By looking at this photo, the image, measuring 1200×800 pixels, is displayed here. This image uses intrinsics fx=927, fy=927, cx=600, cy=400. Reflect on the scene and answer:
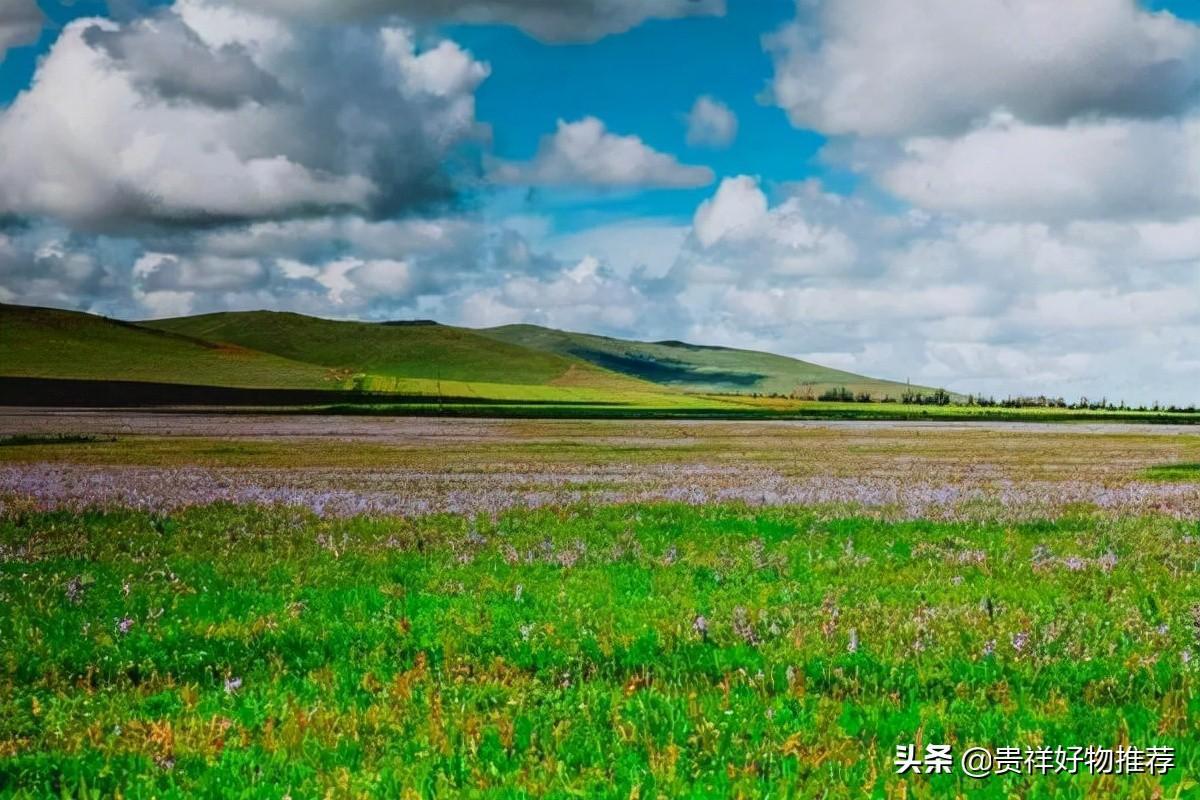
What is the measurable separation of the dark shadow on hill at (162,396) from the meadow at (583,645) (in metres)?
113

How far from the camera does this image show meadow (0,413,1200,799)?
19.8 ft

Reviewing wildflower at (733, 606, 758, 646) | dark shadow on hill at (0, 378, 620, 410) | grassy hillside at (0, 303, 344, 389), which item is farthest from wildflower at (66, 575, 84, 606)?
grassy hillside at (0, 303, 344, 389)

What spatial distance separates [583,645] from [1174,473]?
32.9 metres

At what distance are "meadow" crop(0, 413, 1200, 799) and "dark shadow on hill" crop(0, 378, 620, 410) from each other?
113435 millimetres

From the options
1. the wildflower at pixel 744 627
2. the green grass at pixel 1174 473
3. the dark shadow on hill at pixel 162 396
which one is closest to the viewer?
the wildflower at pixel 744 627

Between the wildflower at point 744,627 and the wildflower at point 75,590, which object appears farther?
the wildflower at point 75,590

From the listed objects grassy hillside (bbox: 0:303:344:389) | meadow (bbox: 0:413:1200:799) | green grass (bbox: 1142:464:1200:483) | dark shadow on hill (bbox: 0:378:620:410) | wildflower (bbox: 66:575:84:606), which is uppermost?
grassy hillside (bbox: 0:303:344:389)

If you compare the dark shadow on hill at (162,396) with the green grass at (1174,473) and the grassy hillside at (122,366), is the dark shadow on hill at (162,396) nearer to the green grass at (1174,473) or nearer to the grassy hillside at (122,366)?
the grassy hillside at (122,366)

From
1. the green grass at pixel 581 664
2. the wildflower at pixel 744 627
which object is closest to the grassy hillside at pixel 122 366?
the green grass at pixel 581 664

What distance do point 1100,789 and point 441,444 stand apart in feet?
176

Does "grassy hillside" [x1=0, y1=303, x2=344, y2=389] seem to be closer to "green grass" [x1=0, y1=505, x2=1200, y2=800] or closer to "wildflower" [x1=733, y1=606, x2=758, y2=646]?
"green grass" [x1=0, y1=505, x2=1200, y2=800]

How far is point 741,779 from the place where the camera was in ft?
18.6

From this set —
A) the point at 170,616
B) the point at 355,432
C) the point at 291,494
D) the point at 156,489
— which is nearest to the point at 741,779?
the point at 170,616

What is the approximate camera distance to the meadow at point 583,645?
6043 millimetres
